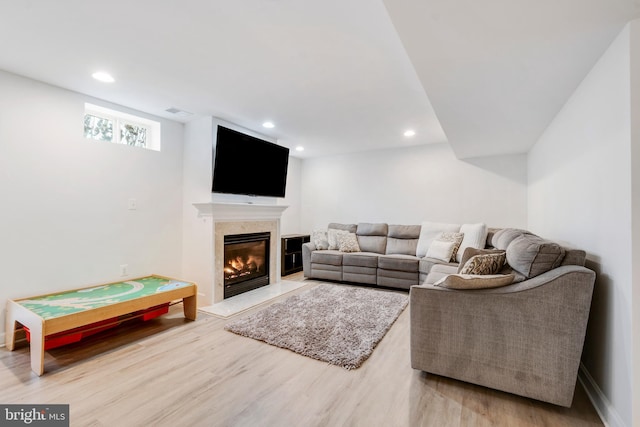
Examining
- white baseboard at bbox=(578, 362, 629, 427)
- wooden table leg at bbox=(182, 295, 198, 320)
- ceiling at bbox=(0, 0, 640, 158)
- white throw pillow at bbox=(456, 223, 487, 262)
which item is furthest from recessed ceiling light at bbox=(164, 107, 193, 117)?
white baseboard at bbox=(578, 362, 629, 427)

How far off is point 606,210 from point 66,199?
13.8 feet

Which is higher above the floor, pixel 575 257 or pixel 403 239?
pixel 575 257

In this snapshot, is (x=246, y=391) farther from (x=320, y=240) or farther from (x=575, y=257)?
(x=320, y=240)

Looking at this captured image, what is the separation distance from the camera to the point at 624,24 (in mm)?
1367

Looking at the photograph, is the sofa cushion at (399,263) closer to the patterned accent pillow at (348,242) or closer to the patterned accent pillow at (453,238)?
the patterned accent pillow at (453,238)

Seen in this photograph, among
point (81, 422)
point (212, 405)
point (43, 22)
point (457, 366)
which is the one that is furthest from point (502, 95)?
point (81, 422)

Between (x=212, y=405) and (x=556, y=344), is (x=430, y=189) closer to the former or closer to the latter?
(x=556, y=344)

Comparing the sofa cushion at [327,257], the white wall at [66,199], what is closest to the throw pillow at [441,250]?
the sofa cushion at [327,257]

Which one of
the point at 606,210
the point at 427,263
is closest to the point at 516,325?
the point at 606,210

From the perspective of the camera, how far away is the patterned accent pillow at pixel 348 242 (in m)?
4.78

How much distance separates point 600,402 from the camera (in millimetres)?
1589

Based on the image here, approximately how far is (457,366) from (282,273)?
3.54 meters

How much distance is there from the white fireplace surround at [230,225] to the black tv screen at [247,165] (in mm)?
210

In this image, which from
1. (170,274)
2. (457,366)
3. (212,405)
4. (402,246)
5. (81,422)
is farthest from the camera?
(402,246)
